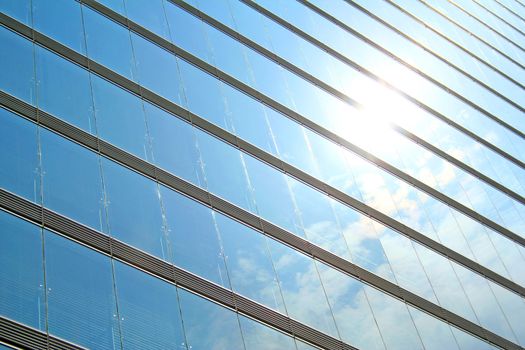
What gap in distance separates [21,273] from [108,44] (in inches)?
350

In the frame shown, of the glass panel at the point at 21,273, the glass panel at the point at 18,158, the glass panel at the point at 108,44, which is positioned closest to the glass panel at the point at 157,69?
the glass panel at the point at 108,44

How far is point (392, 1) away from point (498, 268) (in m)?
18.0

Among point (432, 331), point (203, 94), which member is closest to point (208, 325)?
point (432, 331)

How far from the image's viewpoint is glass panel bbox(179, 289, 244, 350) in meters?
13.5

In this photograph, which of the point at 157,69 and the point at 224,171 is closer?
the point at 224,171

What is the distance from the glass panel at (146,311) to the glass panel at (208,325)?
0.21m

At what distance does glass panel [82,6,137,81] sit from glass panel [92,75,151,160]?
105 centimetres

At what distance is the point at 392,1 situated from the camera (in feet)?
122

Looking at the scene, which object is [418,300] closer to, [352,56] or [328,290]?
[328,290]

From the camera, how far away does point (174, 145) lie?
17734mm

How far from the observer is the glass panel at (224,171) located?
698 inches

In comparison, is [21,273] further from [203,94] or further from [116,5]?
[116,5]

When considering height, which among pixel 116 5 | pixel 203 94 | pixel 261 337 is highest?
pixel 116 5

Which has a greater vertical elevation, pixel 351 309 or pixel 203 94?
pixel 203 94
